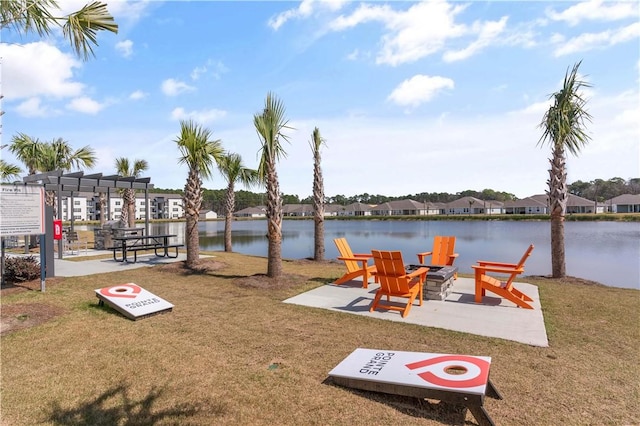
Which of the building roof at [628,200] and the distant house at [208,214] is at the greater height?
the building roof at [628,200]

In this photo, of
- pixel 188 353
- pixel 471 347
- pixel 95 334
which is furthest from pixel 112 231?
pixel 471 347

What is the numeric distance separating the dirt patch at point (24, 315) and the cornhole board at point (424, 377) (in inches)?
199

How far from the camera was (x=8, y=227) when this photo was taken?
6.75m

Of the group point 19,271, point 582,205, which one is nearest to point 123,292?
point 19,271

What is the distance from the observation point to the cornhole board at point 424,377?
306 centimetres

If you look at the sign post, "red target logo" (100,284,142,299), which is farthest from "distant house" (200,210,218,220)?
"red target logo" (100,284,142,299)

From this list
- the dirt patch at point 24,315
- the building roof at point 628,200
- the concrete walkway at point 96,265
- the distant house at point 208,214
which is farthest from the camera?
the distant house at point 208,214

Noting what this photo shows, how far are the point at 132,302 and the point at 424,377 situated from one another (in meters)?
5.32

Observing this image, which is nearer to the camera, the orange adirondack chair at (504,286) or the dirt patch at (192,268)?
the orange adirondack chair at (504,286)

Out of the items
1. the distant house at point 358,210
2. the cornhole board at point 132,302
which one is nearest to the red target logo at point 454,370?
the cornhole board at point 132,302

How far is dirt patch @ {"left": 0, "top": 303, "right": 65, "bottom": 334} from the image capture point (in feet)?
18.1

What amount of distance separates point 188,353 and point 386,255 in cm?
366

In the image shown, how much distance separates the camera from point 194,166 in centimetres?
1194

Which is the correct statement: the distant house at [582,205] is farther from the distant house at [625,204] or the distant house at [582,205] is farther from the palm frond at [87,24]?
the palm frond at [87,24]
